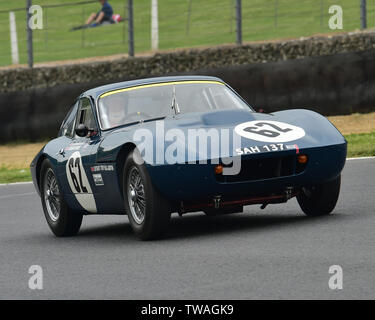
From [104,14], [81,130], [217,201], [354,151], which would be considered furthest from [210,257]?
[104,14]

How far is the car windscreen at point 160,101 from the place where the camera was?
31.8 feet

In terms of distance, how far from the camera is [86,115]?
33.9 feet

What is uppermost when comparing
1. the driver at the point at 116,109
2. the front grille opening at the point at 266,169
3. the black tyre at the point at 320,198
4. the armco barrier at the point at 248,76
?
the driver at the point at 116,109

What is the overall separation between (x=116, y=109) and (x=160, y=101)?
16.7 inches

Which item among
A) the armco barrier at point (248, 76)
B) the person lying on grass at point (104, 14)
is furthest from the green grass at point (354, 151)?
the person lying on grass at point (104, 14)

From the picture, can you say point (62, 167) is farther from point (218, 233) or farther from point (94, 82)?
point (94, 82)

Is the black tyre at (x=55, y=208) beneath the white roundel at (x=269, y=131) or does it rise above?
beneath

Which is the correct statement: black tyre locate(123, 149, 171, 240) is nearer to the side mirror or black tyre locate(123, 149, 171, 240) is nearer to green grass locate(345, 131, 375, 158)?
the side mirror

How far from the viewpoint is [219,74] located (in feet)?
65.9

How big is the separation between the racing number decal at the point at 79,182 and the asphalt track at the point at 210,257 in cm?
35

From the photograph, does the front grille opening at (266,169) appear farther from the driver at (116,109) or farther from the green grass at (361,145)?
the green grass at (361,145)

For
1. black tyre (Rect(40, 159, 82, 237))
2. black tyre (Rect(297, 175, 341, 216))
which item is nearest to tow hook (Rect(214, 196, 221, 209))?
Result: black tyre (Rect(297, 175, 341, 216))

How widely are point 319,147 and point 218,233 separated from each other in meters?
1.17

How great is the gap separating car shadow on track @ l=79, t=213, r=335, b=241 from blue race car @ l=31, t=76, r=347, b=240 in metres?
0.27
